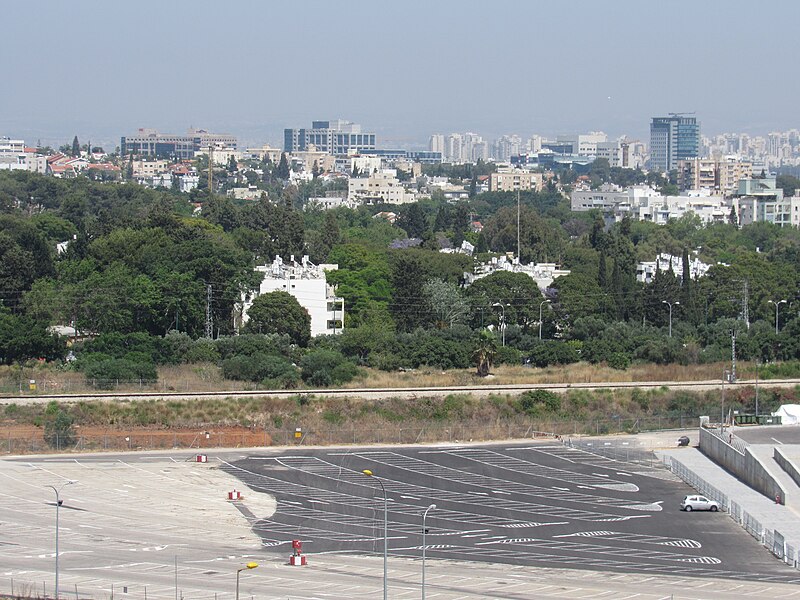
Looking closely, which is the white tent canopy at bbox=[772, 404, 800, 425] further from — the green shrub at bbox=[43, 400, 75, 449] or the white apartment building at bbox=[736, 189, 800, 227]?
the white apartment building at bbox=[736, 189, 800, 227]

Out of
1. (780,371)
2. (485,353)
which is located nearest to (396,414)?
(485,353)

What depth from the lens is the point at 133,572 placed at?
37.5 metres

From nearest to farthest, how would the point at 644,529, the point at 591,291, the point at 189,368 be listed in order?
the point at 644,529, the point at 189,368, the point at 591,291

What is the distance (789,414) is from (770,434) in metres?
3.62

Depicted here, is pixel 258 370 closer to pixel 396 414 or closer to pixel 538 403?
pixel 396 414

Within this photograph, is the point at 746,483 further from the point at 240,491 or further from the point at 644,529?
the point at 240,491

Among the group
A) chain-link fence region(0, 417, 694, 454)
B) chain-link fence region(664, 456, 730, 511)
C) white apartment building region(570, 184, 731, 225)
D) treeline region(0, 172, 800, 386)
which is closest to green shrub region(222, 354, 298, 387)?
treeline region(0, 172, 800, 386)

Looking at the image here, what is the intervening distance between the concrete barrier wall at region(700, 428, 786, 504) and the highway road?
9.99m

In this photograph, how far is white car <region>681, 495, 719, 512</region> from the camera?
46906 mm

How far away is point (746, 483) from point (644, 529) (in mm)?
8886

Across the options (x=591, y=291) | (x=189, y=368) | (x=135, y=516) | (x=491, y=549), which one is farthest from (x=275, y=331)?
(x=491, y=549)

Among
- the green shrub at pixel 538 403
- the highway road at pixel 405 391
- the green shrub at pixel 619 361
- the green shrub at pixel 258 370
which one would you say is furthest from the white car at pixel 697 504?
the green shrub at pixel 619 361

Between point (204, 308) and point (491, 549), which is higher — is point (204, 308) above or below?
above

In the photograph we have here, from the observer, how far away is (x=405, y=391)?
219ft
